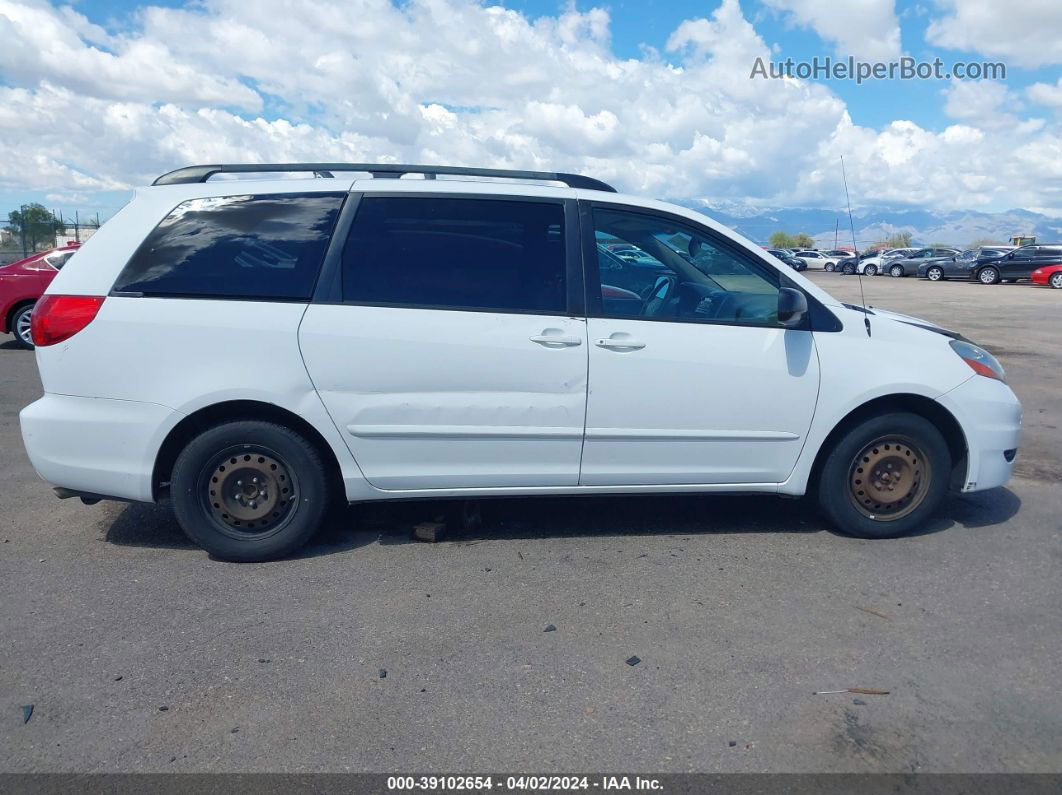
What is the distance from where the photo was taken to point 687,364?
4.64 m

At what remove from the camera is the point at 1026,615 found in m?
4.08

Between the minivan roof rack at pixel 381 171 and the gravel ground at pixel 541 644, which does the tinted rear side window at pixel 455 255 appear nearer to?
the minivan roof rack at pixel 381 171

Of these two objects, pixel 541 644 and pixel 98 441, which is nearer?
pixel 541 644

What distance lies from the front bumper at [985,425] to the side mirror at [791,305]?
966mm

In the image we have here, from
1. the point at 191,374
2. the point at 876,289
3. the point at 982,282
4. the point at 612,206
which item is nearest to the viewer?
the point at 191,374

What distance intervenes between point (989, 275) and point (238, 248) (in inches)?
1512

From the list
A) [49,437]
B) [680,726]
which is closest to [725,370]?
[680,726]

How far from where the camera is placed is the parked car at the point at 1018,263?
35438 mm

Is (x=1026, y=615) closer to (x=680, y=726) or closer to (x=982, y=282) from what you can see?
(x=680, y=726)

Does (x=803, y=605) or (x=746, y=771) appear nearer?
(x=746, y=771)

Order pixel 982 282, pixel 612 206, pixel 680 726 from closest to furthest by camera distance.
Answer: pixel 680 726 → pixel 612 206 → pixel 982 282

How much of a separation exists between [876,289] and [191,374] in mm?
30869

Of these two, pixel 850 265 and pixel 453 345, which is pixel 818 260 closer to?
pixel 850 265

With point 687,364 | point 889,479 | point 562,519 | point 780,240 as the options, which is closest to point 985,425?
point 889,479
